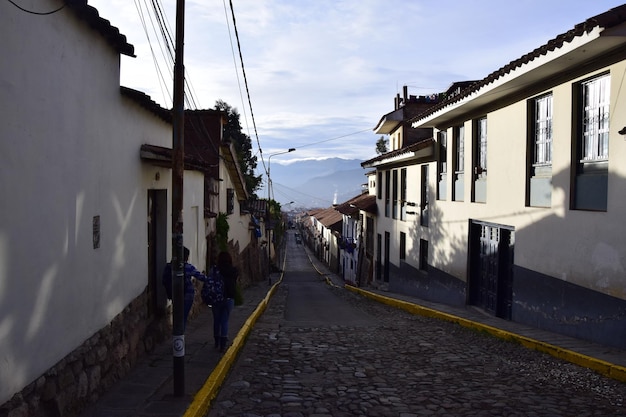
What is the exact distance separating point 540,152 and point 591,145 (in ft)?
5.68

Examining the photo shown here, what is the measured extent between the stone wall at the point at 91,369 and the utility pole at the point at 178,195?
753mm

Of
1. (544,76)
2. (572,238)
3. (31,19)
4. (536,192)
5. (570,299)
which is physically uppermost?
(544,76)

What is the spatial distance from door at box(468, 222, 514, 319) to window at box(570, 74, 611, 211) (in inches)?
110

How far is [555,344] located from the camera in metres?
8.40

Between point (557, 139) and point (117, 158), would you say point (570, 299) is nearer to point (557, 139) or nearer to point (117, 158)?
point (557, 139)

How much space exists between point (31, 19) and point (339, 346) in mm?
6613

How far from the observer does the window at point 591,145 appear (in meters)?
8.38

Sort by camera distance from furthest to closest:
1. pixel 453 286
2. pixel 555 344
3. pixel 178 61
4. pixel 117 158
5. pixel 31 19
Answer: pixel 453 286 → pixel 555 344 → pixel 117 158 → pixel 178 61 → pixel 31 19


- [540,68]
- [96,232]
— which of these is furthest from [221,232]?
[96,232]

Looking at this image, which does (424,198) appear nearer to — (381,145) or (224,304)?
(224,304)

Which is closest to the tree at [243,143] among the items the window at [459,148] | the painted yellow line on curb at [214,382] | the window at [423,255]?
the window at [423,255]

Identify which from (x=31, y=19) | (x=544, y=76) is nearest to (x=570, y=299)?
(x=544, y=76)

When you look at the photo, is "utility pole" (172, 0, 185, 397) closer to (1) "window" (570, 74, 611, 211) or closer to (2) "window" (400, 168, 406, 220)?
(1) "window" (570, 74, 611, 211)

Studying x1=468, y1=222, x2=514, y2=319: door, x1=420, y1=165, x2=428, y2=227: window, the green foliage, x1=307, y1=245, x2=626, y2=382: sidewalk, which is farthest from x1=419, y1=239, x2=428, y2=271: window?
the green foliage
